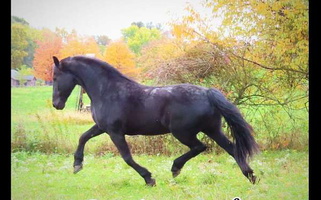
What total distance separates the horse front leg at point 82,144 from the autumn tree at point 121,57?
714 millimetres

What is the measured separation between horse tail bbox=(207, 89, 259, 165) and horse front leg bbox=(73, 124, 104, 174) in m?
1.19

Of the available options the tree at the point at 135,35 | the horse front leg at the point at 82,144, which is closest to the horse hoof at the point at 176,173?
the horse front leg at the point at 82,144

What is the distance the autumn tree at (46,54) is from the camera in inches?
173

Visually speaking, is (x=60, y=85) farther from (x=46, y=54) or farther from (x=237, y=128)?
(x=237, y=128)

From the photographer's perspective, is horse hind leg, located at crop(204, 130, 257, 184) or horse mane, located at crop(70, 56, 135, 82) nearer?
horse hind leg, located at crop(204, 130, 257, 184)

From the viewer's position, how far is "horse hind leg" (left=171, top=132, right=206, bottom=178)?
160 inches

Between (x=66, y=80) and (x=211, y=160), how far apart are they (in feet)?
5.61

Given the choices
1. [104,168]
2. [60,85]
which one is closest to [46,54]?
[60,85]

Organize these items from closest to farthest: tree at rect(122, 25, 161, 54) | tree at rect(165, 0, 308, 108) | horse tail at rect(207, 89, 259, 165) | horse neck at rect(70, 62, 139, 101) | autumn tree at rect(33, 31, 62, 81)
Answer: horse tail at rect(207, 89, 259, 165) < horse neck at rect(70, 62, 139, 101) < autumn tree at rect(33, 31, 62, 81) < tree at rect(122, 25, 161, 54) < tree at rect(165, 0, 308, 108)

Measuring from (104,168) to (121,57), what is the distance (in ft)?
3.95

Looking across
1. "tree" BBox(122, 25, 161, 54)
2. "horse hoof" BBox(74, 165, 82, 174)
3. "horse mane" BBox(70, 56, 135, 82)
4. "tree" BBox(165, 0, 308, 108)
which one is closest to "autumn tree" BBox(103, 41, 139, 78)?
"tree" BBox(122, 25, 161, 54)

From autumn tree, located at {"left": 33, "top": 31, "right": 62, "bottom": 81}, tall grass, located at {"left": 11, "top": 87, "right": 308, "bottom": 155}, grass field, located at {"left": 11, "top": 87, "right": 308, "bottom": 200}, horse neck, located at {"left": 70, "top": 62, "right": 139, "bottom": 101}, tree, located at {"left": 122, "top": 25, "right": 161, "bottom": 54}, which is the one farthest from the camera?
tree, located at {"left": 122, "top": 25, "right": 161, "bottom": 54}

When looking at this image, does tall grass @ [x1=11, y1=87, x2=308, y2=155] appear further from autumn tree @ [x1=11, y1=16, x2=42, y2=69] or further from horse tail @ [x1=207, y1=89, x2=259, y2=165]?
autumn tree @ [x1=11, y1=16, x2=42, y2=69]
